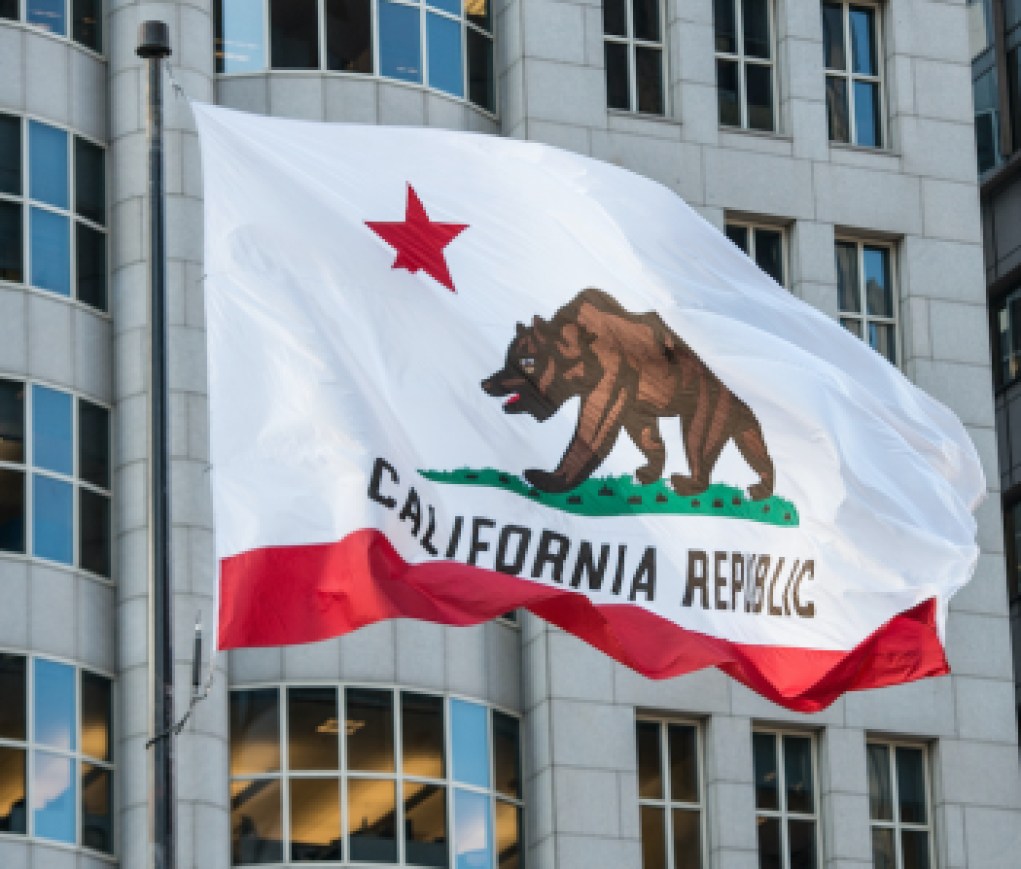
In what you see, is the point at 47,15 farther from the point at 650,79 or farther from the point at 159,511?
the point at 159,511

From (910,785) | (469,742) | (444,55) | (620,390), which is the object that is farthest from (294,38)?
(620,390)

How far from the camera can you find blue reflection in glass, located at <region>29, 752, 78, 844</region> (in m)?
36.8

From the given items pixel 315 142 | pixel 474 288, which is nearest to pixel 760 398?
pixel 474 288

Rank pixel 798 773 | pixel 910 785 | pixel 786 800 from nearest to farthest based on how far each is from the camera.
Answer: pixel 786 800 → pixel 798 773 → pixel 910 785

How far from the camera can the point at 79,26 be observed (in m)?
41.1

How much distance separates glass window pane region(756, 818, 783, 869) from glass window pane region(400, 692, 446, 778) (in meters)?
5.44

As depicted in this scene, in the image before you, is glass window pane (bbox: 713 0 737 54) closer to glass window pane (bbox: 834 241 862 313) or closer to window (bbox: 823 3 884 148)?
window (bbox: 823 3 884 148)

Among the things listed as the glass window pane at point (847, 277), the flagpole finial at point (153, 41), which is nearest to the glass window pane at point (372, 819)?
the glass window pane at point (847, 277)

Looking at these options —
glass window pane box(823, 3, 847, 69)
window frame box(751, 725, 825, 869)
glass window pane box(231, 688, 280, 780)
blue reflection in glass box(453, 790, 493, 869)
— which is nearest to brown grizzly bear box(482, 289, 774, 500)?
glass window pane box(231, 688, 280, 780)

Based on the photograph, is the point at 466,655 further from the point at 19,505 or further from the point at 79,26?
the point at 79,26

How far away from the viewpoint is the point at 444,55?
4278cm

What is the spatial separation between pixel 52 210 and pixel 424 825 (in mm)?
9578

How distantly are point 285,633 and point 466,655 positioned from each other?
59.9 feet

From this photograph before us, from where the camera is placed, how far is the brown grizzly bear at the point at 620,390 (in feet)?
80.0
